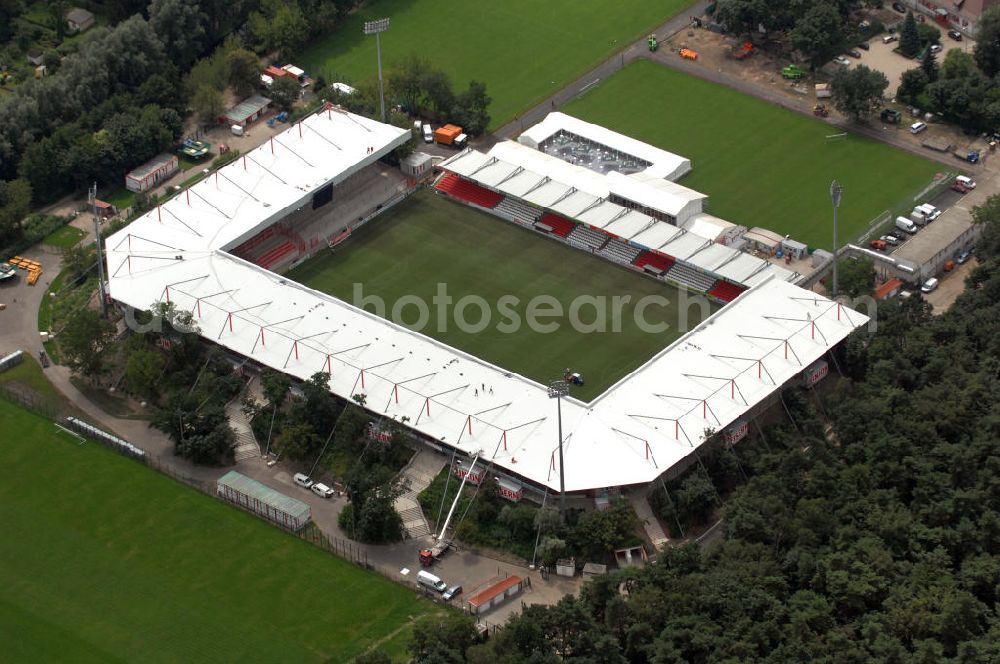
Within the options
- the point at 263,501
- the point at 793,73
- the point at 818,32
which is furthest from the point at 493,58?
the point at 263,501

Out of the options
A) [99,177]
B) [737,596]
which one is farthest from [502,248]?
[737,596]

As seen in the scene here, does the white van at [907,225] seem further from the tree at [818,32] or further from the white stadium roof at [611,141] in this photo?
the tree at [818,32]

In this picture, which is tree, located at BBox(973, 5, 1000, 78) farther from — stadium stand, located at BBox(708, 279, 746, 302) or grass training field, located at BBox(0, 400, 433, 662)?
grass training field, located at BBox(0, 400, 433, 662)

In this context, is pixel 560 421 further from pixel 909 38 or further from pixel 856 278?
pixel 909 38

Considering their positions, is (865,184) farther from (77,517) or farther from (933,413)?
(77,517)

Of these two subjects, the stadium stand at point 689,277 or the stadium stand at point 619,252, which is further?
the stadium stand at point 619,252

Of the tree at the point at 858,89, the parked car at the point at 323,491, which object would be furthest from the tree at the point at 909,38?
the parked car at the point at 323,491
